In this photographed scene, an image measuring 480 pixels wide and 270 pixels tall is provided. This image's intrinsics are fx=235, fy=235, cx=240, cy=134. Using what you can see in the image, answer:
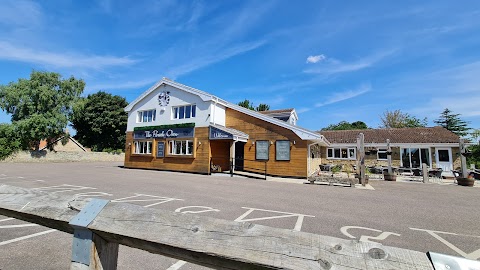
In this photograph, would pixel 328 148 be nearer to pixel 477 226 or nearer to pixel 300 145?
pixel 300 145

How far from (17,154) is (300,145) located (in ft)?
96.2

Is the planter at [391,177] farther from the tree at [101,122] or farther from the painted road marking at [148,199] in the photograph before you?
the tree at [101,122]

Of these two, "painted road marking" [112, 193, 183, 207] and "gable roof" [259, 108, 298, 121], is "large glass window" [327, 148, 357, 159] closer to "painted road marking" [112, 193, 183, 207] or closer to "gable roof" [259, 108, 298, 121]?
"gable roof" [259, 108, 298, 121]

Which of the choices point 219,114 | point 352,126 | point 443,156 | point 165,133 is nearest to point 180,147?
point 165,133

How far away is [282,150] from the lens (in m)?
16.7

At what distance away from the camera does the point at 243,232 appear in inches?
49.9

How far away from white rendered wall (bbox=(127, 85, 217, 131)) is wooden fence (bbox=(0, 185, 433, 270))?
16.5 m

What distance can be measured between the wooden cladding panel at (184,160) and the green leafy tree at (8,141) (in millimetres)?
13900

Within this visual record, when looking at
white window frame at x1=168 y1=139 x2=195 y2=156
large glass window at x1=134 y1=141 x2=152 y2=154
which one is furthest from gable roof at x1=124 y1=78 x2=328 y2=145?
white window frame at x1=168 y1=139 x2=195 y2=156

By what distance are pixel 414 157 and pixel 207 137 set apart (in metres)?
19.9

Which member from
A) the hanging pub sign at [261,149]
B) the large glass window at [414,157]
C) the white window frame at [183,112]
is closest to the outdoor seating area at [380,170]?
the large glass window at [414,157]

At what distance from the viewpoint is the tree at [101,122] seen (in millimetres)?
34219

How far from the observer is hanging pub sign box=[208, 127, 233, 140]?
16.7 meters

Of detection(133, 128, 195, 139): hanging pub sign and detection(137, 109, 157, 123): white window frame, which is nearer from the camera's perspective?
detection(133, 128, 195, 139): hanging pub sign
